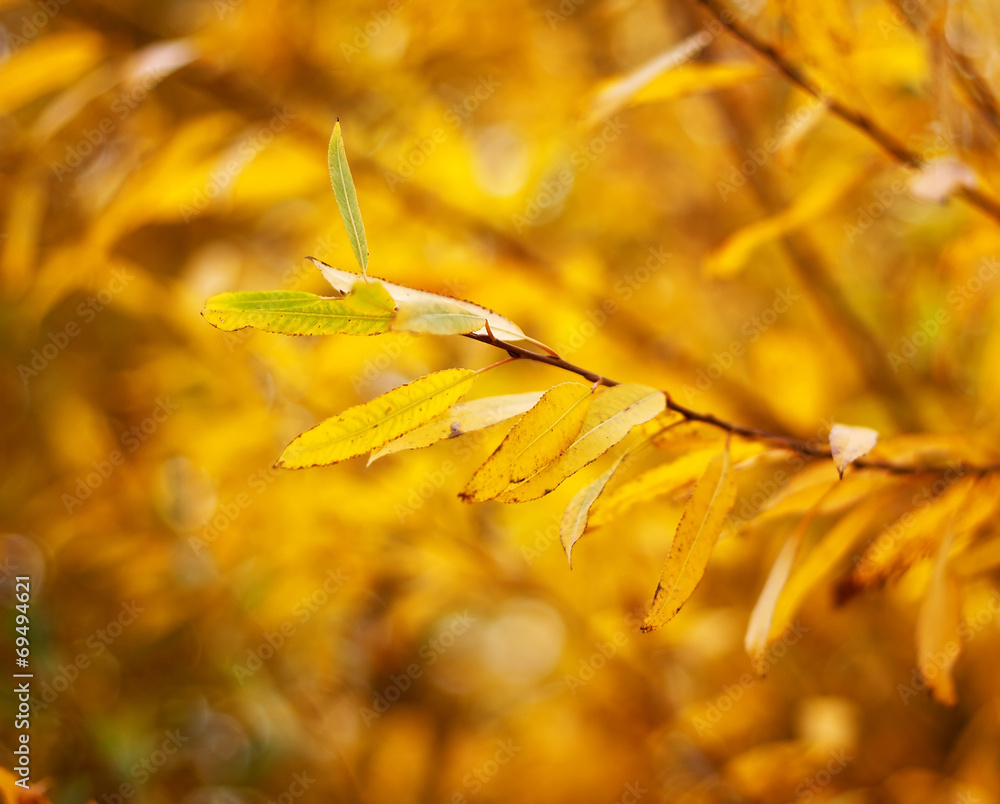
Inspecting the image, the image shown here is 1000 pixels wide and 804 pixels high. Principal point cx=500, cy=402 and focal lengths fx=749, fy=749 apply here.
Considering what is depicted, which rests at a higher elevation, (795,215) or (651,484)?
(795,215)

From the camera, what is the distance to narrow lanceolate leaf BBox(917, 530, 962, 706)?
44 centimetres

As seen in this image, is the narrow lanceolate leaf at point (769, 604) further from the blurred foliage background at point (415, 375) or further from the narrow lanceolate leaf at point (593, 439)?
the blurred foliage background at point (415, 375)

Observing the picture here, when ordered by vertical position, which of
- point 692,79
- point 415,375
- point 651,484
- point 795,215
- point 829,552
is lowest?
point 415,375

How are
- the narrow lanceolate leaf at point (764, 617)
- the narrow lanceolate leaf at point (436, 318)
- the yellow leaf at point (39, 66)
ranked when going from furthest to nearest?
the yellow leaf at point (39, 66), the narrow lanceolate leaf at point (764, 617), the narrow lanceolate leaf at point (436, 318)

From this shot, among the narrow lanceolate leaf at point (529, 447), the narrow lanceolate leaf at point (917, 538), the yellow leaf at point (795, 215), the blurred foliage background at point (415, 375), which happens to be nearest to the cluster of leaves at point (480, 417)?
the narrow lanceolate leaf at point (529, 447)

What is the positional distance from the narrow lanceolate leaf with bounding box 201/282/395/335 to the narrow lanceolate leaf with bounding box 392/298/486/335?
0.01 meters

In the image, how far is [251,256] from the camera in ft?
4.49

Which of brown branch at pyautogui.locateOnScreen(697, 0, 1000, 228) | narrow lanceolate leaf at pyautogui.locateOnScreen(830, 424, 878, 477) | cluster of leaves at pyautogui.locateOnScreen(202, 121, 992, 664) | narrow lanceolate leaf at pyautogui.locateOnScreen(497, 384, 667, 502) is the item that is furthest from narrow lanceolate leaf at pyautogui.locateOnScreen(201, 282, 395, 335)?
brown branch at pyautogui.locateOnScreen(697, 0, 1000, 228)

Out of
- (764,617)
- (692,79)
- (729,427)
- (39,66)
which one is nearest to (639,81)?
(692,79)

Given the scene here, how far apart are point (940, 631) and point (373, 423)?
369mm

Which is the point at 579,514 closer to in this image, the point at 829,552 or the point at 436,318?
the point at 436,318

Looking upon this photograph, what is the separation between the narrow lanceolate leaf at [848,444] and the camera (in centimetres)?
36

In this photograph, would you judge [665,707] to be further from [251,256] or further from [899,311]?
[251,256]

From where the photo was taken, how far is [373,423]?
1.17 feet
